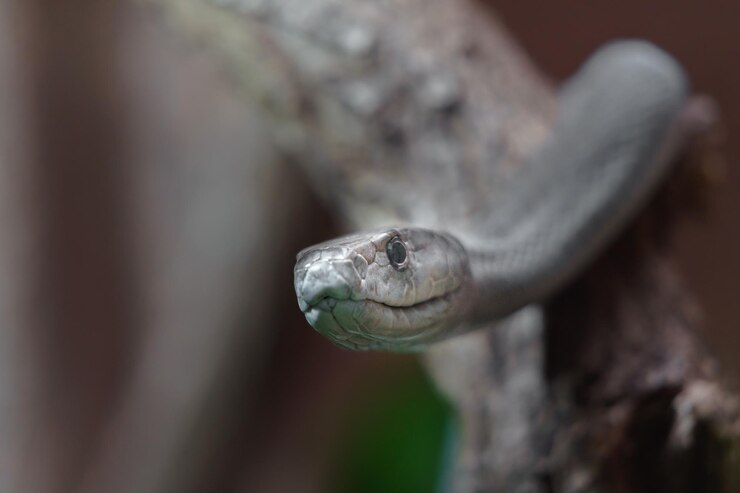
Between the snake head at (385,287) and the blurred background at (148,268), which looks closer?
the snake head at (385,287)

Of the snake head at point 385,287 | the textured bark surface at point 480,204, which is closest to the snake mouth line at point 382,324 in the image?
the snake head at point 385,287

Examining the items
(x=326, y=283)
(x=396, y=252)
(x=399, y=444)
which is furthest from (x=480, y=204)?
(x=326, y=283)

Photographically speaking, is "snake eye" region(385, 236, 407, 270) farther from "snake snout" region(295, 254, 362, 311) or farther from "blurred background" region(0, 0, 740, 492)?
"blurred background" region(0, 0, 740, 492)

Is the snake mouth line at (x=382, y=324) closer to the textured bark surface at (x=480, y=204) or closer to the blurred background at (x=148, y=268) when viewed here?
the textured bark surface at (x=480, y=204)

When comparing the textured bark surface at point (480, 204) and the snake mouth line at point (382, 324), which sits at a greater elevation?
the textured bark surface at point (480, 204)

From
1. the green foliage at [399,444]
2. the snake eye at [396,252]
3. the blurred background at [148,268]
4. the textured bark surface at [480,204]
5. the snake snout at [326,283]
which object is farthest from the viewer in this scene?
the blurred background at [148,268]

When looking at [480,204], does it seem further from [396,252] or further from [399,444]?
[396,252]

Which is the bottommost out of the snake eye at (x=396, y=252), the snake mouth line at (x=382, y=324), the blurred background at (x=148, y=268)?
the snake mouth line at (x=382, y=324)

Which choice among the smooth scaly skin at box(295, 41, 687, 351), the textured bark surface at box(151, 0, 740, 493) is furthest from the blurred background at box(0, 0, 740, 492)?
the smooth scaly skin at box(295, 41, 687, 351)
